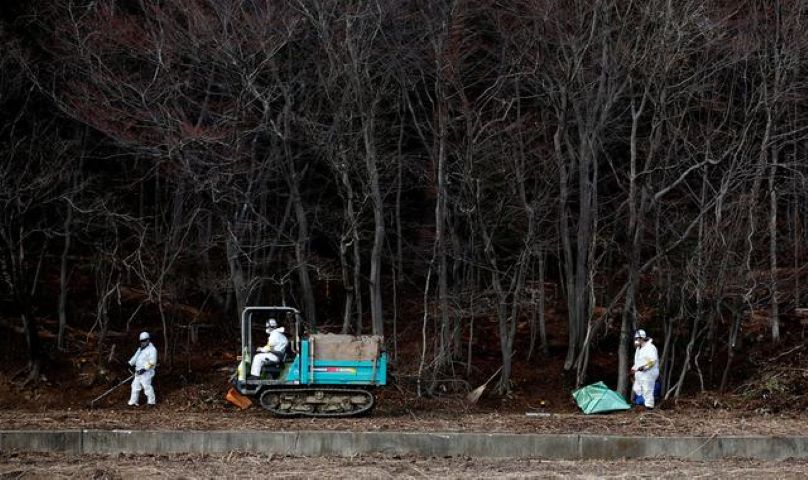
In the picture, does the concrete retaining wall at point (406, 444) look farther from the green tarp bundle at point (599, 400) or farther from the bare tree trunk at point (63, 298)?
the bare tree trunk at point (63, 298)

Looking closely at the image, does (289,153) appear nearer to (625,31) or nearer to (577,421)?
(625,31)

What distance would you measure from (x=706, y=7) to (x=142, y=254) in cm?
1348

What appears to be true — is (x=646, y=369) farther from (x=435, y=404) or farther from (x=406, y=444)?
(x=406, y=444)

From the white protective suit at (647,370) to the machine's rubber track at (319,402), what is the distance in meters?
5.16

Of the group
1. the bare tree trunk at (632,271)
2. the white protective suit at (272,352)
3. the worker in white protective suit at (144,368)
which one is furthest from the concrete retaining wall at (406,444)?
the bare tree trunk at (632,271)

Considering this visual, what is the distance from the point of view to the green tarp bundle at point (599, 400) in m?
18.9

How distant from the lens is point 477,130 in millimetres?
23234

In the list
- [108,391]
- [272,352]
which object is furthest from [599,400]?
[108,391]

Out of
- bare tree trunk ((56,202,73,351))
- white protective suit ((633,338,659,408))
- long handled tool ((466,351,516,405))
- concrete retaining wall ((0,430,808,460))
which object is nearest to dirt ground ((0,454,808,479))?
concrete retaining wall ((0,430,808,460))

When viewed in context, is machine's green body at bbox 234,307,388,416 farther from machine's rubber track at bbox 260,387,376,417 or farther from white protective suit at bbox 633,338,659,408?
white protective suit at bbox 633,338,659,408

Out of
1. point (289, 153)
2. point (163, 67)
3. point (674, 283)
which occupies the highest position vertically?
point (163, 67)

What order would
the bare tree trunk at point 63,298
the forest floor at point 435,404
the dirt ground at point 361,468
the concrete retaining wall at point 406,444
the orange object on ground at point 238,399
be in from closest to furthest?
the dirt ground at point 361,468
the concrete retaining wall at point 406,444
the forest floor at point 435,404
the orange object on ground at point 238,399
the bare tree trunk at point 63,298

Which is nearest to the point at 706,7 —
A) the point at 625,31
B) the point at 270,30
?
the point at 625,31

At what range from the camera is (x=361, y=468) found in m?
13.0
